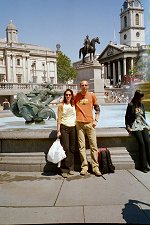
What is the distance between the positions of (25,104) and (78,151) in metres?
3.22

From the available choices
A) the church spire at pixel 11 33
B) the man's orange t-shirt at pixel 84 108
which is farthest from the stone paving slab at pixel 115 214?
the church spire at pixel 11 33

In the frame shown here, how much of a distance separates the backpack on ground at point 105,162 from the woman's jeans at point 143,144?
622mm

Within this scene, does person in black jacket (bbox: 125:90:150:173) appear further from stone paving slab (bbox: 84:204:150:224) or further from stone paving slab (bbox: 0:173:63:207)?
stone paving slab (bbox: 84:204:150:224)

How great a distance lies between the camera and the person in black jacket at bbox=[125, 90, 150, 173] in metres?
6.07

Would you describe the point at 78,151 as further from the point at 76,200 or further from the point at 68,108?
the point at 76,200

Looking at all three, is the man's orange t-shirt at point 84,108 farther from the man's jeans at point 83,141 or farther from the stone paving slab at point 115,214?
the stone paving slab at point 115,214

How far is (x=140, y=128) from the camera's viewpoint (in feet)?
20.1

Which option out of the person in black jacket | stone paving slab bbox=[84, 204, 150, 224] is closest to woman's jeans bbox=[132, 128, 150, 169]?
the person in black jacket

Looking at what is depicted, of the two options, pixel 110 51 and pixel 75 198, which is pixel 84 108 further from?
pixel 110 51

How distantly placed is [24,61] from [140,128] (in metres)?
75.9

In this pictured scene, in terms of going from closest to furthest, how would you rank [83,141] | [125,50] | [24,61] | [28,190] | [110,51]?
1. [28,190]
2. [83,141]
3. [24,61]
4. [125,50]
5. [110,51]

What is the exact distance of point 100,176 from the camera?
573cm

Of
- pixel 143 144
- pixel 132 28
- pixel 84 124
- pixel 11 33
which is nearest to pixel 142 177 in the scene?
pixel 143 144

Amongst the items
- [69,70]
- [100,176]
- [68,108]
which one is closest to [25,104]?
[68,108]
